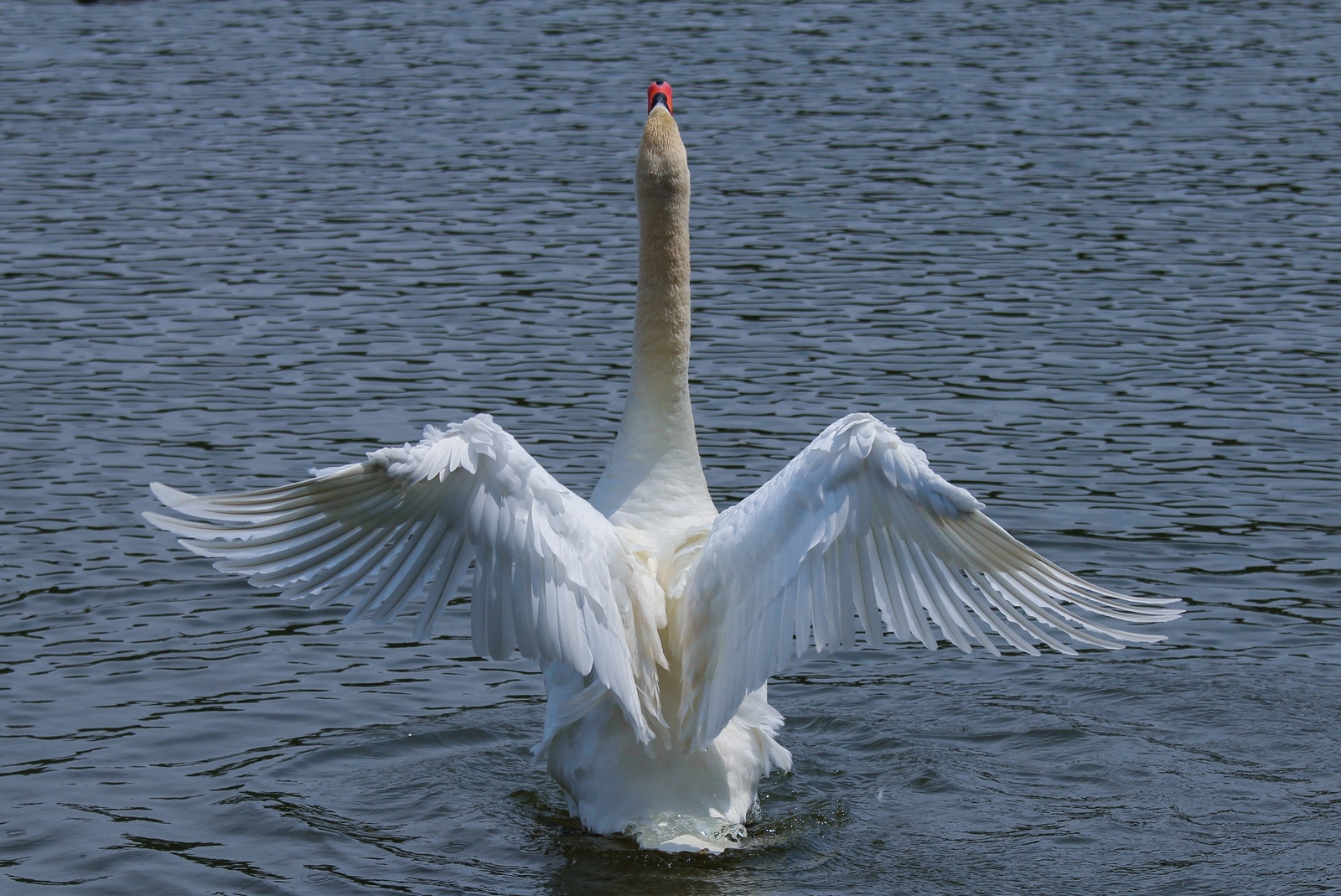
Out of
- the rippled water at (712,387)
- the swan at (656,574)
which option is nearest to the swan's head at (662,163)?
the swan at (656,574)

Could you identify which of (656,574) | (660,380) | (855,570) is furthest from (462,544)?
(660,380)

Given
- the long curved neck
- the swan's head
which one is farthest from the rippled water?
the swan's head

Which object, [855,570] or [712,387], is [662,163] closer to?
[855,570]

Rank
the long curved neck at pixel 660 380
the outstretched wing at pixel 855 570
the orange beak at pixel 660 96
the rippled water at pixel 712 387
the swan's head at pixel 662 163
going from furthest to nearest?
the orange beak at pixel 660 96
the swan's head at pixel 662 163
the rippled water at pixel 712 387
the long curved neck at pixel 660 380
the outstretched wing at pixel 855 570

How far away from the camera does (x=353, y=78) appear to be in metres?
25.1

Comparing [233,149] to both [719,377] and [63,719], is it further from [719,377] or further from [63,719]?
[63,719]

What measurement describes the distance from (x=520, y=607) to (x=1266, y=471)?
6.76m

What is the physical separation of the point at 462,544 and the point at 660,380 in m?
1.60

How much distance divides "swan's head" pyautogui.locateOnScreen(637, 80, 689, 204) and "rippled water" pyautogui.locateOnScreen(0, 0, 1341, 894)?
2566 mm

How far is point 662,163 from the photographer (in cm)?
820

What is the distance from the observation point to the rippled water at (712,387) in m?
7.85

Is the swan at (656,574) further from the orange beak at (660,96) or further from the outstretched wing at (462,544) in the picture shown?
the orange beak at (660,96)

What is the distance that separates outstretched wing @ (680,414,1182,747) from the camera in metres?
6.50

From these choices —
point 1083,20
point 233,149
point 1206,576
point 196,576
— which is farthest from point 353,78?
point 1206,576
